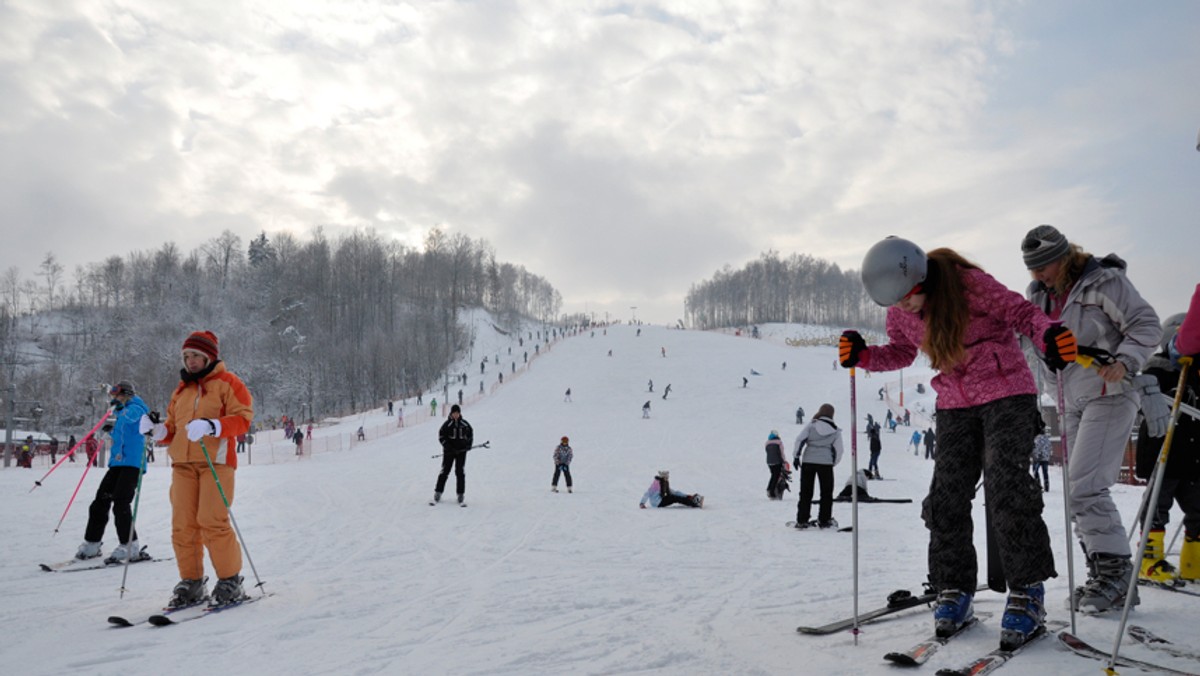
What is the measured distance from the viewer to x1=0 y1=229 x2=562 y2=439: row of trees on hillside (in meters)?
68.8

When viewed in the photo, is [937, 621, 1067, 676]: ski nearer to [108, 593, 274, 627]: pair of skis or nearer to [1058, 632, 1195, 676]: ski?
[1058, 632, 1195, 676]: ski

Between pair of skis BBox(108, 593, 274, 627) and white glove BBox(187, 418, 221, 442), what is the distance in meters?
1.08

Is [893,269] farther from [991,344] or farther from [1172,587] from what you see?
[1172,587]

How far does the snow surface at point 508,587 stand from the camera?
3455 mm

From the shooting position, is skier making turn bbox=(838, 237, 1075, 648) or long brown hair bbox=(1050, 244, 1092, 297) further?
long brown hair bbox=(1050, 244, 1092, 297)

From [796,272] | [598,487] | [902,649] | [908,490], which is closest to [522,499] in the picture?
[598,487]

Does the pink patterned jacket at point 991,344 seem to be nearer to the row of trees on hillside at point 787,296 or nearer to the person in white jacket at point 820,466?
the person in white jacket at point 820,466

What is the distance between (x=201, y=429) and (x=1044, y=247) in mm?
5069

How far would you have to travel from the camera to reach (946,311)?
3.33m

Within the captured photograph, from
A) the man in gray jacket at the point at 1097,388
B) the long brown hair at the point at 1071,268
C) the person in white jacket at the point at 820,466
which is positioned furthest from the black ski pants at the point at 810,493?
the long brown hair at the point at 1071,268

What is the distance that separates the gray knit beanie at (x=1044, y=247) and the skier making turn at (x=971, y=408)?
710 mm

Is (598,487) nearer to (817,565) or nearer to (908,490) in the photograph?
(908,490)

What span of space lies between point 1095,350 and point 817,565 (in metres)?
3.56

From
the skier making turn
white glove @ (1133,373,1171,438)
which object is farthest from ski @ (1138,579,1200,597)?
the skier making turn
